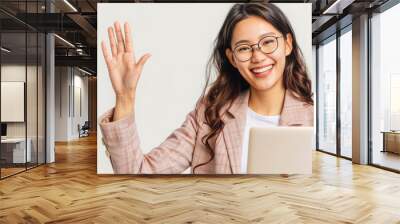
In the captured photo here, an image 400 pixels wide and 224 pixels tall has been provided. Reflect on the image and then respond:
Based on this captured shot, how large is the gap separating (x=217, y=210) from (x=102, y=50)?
3254 mm

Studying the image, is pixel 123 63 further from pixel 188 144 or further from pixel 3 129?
pixel 3 129

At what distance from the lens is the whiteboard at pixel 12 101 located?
6230 millimetres

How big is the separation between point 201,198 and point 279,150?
73.0 inches

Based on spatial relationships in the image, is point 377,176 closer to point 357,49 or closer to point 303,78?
point 303,78

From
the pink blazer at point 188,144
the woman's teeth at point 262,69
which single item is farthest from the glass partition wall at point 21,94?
the woman's teeth at point 262,69

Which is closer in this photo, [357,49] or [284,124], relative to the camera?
[284,124]

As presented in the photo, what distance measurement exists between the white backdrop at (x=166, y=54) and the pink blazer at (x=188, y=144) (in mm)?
152

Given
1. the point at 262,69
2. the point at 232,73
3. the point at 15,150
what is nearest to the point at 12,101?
the point at 15,150

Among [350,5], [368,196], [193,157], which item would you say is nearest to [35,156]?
[193,157]

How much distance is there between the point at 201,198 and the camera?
4.89 meters

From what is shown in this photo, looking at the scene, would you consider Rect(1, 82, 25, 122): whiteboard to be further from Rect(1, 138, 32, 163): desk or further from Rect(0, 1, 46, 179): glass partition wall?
Rect(1, 138, 32, 163): desk

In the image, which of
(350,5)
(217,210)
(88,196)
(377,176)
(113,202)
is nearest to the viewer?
(217,210)

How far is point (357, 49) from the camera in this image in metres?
8.02

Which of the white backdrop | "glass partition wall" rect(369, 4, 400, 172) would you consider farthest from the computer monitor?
"glass partition wall" rect(369, 4, 400, 172)
